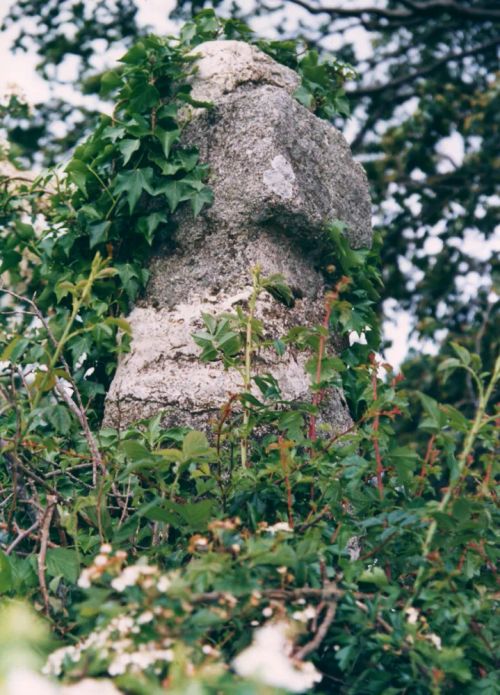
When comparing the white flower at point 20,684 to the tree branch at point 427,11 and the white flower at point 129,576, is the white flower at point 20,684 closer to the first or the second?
the white flower at point 129,576

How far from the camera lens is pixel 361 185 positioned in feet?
10.4

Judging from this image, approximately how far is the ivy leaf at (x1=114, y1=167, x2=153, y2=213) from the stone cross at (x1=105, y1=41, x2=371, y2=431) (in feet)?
0.49

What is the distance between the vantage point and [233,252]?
8.95ft

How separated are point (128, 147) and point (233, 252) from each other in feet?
1.60

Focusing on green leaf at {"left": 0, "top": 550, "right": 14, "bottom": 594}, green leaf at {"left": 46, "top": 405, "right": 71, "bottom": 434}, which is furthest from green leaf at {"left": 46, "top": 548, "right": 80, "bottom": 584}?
green leaf at {"left": 46, "top": 405, "right": 71, "bottom": 434}

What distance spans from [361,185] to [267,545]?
1.97 m

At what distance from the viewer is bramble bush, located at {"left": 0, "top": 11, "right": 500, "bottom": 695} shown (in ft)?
4.29

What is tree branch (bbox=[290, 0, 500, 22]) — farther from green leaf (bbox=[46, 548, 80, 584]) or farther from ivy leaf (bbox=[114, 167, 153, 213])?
green leaf (bbox=[46, 548, 80, 584])

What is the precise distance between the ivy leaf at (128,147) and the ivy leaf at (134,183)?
49mm

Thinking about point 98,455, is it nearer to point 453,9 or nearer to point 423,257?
point 453,9

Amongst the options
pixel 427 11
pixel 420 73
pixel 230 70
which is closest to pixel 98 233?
pixel 230 70

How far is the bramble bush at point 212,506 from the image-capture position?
1309mm

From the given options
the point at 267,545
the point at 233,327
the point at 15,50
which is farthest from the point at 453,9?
the point at 267,545

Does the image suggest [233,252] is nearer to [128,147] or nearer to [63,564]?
[128,147]
